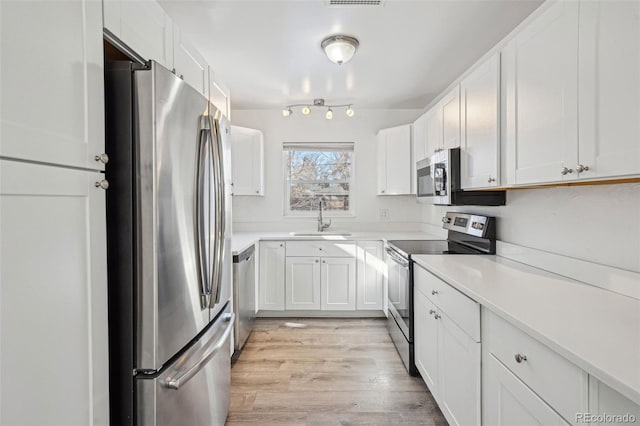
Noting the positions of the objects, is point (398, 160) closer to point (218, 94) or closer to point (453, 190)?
point (453, 190)

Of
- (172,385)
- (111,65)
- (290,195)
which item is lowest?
(172,385)

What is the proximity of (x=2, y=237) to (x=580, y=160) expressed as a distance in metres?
1.75

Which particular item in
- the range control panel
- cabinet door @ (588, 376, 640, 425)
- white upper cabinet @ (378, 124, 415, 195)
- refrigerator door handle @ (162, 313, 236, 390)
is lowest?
refrigerator door handle @ (162, 313, 236, 390)

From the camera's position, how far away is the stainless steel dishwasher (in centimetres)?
259

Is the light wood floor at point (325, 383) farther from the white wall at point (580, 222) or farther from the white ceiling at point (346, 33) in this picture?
the white ceiling at point (346, 33)

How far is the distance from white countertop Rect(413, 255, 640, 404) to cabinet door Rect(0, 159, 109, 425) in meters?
1.33

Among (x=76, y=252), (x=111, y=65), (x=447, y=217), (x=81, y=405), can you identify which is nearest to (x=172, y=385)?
(x=81, y=405)

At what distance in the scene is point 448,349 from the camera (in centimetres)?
167

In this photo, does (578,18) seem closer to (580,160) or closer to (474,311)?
(580,160)

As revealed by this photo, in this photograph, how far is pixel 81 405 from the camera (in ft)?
2.98

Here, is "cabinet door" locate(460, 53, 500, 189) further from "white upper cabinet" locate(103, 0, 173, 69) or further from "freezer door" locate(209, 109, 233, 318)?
"white upper cabinet" locate(103, 0, 173, 69)

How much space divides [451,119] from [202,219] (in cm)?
193

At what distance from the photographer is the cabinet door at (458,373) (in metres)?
1.37

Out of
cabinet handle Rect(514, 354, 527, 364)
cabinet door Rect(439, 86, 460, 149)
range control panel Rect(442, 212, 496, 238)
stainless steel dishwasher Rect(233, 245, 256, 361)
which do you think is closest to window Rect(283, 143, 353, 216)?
stainless steel dishwasher Rect(233, 245, 256, 361)
